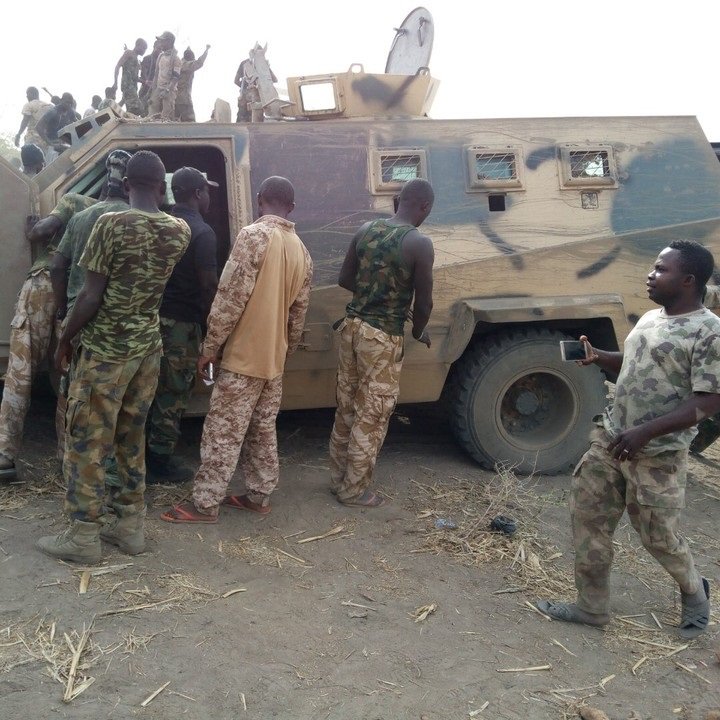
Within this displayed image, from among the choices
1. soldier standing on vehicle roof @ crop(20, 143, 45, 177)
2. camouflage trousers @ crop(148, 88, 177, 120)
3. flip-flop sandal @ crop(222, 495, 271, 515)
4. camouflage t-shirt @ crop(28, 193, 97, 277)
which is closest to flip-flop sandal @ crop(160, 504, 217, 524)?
flip-flop sandal @ crop(222, 495, 271, 515)

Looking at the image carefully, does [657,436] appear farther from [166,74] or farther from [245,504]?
[166,74]

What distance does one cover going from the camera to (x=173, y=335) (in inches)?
159

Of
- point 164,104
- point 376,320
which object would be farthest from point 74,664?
point 164,104

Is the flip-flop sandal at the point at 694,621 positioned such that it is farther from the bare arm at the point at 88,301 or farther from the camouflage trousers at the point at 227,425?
the bare arm at the point at 88,301

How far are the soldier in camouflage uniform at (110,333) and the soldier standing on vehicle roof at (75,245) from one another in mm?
439

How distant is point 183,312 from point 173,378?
36cm

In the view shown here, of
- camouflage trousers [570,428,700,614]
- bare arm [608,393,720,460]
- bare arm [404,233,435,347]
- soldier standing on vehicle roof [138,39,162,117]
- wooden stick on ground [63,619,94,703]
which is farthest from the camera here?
soldier standing on vehicle roof [138,39,162,117]

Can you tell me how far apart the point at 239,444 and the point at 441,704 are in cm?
171

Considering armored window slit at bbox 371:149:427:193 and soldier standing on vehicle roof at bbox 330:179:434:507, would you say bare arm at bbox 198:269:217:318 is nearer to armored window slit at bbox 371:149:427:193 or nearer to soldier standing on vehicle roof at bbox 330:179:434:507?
soldier standing on vehicle roof at bbox 330:179:434:507

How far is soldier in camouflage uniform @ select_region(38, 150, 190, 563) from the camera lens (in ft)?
10.0

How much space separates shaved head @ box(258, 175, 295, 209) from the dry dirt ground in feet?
5.38

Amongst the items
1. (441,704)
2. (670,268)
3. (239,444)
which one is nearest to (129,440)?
(239,444)

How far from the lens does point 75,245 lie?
11.6ft

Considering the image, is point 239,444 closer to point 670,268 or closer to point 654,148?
point 670,268
